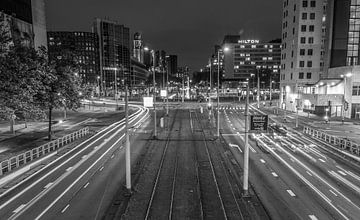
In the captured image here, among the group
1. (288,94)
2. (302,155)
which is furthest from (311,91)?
(302,155)

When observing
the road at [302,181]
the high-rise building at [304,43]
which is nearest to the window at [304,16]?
the high-rise building at [304,43]

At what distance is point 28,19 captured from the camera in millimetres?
61656

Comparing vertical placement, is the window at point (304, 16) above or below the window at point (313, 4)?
below

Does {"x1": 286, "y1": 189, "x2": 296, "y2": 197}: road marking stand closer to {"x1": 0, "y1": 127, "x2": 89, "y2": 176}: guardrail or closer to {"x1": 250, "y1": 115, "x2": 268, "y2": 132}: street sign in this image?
{"x1": 250, "y1": 115, "x2": 268, "y2": 132}: street sign

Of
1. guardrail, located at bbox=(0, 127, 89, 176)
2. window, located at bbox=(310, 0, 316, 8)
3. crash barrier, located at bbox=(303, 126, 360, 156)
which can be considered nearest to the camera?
guardrail, located at bbox=(0, 127, 89, 176)

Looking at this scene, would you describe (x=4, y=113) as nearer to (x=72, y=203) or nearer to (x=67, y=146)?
(x=72, y=203)

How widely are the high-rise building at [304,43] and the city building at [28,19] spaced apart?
5975cm

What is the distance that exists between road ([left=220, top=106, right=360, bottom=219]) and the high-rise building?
4238cm

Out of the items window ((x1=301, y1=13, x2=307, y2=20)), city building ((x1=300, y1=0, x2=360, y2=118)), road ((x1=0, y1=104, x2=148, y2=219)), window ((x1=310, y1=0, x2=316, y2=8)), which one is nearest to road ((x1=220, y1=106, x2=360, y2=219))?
road ((x1=0, y1=104, x2=148, y2=219))

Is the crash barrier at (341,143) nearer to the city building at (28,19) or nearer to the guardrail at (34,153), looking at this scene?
the guardrail at (34,153)

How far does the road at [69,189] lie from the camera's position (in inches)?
528

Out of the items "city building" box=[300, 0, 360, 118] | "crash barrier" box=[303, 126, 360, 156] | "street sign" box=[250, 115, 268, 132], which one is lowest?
"crash barrier" box=[303, 126, 360, 156]

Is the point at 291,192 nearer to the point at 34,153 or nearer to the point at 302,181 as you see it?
the point at 302,181

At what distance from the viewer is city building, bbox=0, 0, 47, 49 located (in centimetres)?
5434
